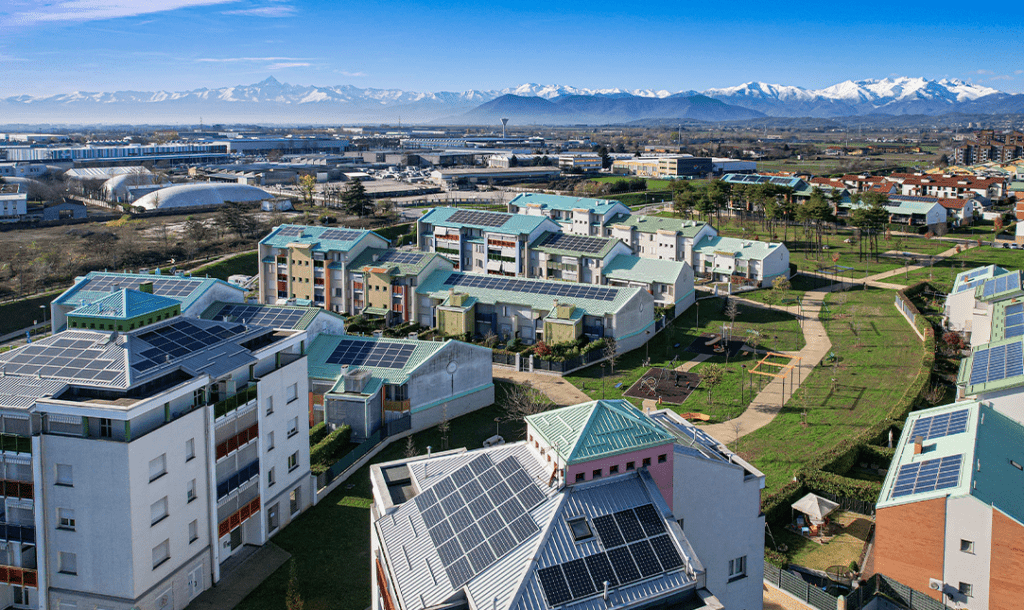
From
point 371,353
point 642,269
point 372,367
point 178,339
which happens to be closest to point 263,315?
point 371,353

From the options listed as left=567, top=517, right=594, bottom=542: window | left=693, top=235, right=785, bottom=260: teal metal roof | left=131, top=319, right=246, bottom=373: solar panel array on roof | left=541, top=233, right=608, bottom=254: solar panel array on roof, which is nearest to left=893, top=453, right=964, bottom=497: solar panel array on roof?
left=567, top=517, right=594, bottom=542: window

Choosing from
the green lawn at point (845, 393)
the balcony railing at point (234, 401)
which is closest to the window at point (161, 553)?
the balcony railing at point (234, 401)

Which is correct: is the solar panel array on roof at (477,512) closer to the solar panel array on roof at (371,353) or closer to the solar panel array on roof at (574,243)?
the solar panel array on roof at (371,353)

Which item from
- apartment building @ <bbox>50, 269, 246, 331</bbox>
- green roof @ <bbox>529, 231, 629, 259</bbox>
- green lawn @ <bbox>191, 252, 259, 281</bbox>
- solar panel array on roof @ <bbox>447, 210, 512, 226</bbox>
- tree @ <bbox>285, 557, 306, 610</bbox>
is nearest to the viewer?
tree @ <bbox>285, 557, 306, 610</bbox>

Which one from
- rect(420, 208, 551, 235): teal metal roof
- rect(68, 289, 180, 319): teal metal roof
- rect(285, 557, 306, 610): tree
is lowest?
rect(285, 557, 306, 610): tree

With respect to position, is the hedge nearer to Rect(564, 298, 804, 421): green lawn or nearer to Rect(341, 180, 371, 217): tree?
Rect(564, 298, 804, 421): green lawn

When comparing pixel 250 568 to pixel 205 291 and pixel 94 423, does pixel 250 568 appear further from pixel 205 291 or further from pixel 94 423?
pixel 205 291

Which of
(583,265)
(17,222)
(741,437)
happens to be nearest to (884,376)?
(741,437)

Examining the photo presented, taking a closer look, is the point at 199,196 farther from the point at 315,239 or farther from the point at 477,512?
the point at 477,512
